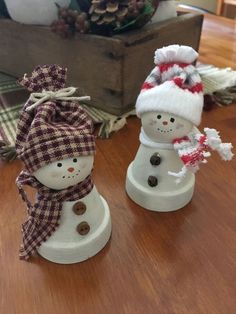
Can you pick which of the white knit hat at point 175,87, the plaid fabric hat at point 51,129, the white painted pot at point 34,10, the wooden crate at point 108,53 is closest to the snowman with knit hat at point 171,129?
the white knit hat at point 175,87

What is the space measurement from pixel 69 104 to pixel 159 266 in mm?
215

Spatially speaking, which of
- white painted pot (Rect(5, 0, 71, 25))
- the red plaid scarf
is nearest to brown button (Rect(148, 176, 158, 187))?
the red plaid scarf

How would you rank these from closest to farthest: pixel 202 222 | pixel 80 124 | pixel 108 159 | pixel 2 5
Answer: pixel 80 124, pixel 202 222, pixel 108 159, pixel 2 5

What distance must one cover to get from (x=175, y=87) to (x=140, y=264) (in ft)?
0.71

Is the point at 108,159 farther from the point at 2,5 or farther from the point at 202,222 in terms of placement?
the point at 2,5

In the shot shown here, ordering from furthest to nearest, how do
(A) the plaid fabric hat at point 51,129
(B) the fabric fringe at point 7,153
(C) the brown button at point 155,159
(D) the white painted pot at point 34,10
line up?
1. (D) the white painted pot at point 34,10
2. (B) the fabric fringe at point 7,153
3. (C) the brown button at point 155,159
4. (A) the plaid fabric hat at point 51,129

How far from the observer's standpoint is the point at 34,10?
70cm

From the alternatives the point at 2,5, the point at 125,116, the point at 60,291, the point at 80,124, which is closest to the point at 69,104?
the point at 80,124

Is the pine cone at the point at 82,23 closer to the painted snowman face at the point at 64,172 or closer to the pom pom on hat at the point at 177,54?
the pom pom on hat at the point at 177,54

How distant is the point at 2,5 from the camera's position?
0.80 m

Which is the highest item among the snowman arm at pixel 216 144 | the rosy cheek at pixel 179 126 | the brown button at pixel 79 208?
the rosy cheek at pixel 179 126

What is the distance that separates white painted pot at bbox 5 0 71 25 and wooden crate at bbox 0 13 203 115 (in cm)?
2

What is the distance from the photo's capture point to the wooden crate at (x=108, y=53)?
637 mm

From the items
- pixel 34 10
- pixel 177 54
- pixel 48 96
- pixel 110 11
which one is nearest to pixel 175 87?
pixel 177 54
